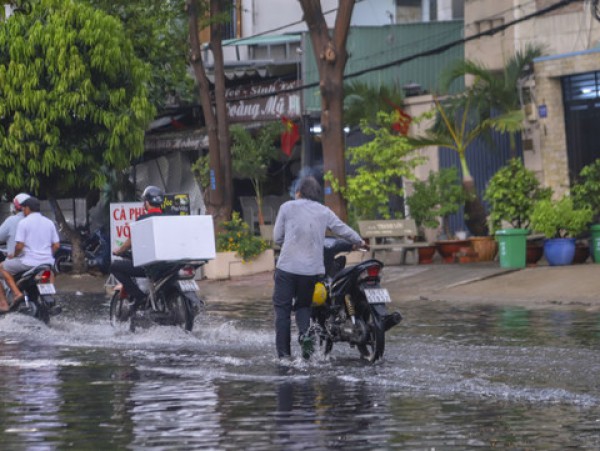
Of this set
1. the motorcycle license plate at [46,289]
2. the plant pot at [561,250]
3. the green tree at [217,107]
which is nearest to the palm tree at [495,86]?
the plant pot at [561,250]

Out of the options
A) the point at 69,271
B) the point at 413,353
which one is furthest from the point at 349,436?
the point at 69,271

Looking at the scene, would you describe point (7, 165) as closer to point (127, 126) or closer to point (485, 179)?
point (127, 126)

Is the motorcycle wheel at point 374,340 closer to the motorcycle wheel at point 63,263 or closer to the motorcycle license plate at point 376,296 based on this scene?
the motorcycle license plate at point 376,296

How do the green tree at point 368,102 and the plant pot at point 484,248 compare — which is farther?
the green tree at point 368,102

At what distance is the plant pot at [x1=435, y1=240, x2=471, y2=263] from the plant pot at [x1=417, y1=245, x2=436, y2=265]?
11.7 inches

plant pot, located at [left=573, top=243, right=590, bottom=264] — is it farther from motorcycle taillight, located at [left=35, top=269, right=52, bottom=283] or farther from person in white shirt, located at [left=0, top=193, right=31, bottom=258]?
person in white shirt, located at [left=0, top=193, right=31, bottom=258]

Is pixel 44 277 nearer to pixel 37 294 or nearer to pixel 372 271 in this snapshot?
pixel 37 294

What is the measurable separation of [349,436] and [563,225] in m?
15.7

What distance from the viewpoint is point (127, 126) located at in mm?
30062

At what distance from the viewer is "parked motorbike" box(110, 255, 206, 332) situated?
1489 centimetres

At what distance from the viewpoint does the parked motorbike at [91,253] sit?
3203 centimetres

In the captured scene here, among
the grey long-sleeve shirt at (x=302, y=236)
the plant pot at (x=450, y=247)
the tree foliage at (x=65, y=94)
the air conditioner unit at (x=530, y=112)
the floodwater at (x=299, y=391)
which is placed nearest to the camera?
the floodwater at (x=299, y=391)

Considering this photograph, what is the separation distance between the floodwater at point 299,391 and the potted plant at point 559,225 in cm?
710

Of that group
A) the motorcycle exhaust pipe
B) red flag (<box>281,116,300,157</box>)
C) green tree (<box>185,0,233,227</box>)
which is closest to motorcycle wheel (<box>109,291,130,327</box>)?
the motorcycle exhaust pipe
